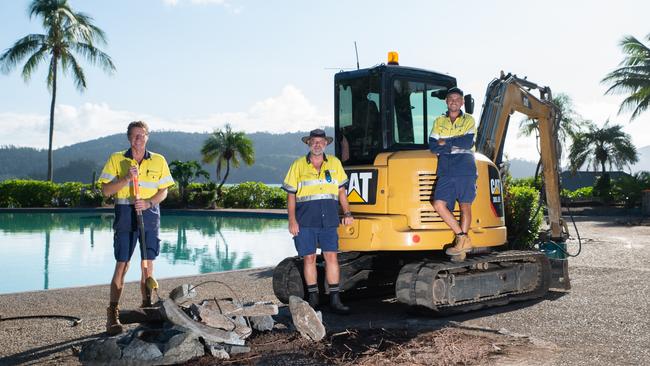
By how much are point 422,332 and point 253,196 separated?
27753 mm

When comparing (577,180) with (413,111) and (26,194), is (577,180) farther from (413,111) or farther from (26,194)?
(413,111)

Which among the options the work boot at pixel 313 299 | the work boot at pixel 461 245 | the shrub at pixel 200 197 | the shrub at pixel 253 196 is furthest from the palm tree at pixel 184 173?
the work boot at pixel 461 245

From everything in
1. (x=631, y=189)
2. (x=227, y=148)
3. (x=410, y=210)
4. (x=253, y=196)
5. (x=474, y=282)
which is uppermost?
(x=227, y=148)

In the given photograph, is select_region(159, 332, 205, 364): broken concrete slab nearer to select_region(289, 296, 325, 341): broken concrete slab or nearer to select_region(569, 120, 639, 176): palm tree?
select_region(289, 296, 325, 341): broken concrete slab

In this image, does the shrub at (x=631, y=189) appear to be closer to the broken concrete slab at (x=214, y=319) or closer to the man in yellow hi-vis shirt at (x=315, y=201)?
the man in yellow hi-vis shirt at (x=315, y=201)

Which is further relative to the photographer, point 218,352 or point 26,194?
point 26,194

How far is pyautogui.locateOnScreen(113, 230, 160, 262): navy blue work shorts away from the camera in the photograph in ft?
19.9

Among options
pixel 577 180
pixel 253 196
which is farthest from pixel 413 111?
pixel 577 180

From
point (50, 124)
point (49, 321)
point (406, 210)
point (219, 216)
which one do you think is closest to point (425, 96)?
point (406, 210)

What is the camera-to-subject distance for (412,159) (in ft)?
22.8

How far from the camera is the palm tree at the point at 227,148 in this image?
42344 millimetres

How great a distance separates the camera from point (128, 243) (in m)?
6.08

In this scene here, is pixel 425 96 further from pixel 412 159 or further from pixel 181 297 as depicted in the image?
pixel 181 297

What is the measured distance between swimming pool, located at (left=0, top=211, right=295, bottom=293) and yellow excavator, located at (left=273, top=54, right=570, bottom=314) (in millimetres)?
6268
